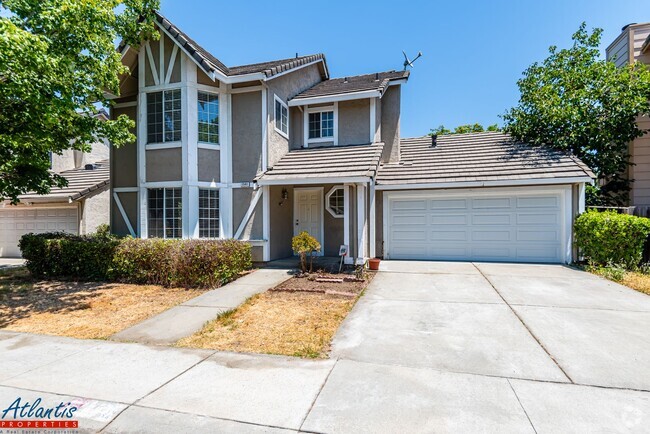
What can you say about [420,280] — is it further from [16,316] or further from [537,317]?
[16,316]

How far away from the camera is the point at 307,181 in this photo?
9.76 metres

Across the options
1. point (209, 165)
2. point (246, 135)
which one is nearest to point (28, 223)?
point (209, 165)

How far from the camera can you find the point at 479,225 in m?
11.2

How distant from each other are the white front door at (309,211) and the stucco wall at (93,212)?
9.54 m

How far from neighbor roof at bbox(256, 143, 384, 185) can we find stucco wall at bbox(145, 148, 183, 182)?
2731 millimetres

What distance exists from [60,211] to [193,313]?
13030 mm

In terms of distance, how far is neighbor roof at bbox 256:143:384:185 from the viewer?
9.73 m

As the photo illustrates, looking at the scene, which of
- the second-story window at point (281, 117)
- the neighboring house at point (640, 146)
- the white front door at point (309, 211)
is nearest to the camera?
the second-story window at point (281, 117)

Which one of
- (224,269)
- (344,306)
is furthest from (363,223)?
(224,269)

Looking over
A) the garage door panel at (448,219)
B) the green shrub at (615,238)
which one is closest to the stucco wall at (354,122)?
the garage door panel at (448,219)

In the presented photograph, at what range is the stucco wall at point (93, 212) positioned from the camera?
14.2m

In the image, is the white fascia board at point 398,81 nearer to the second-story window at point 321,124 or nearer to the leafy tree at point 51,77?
the second-story window at point 321,124

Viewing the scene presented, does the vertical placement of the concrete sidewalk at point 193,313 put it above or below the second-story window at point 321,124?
below

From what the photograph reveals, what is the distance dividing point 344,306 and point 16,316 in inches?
255
